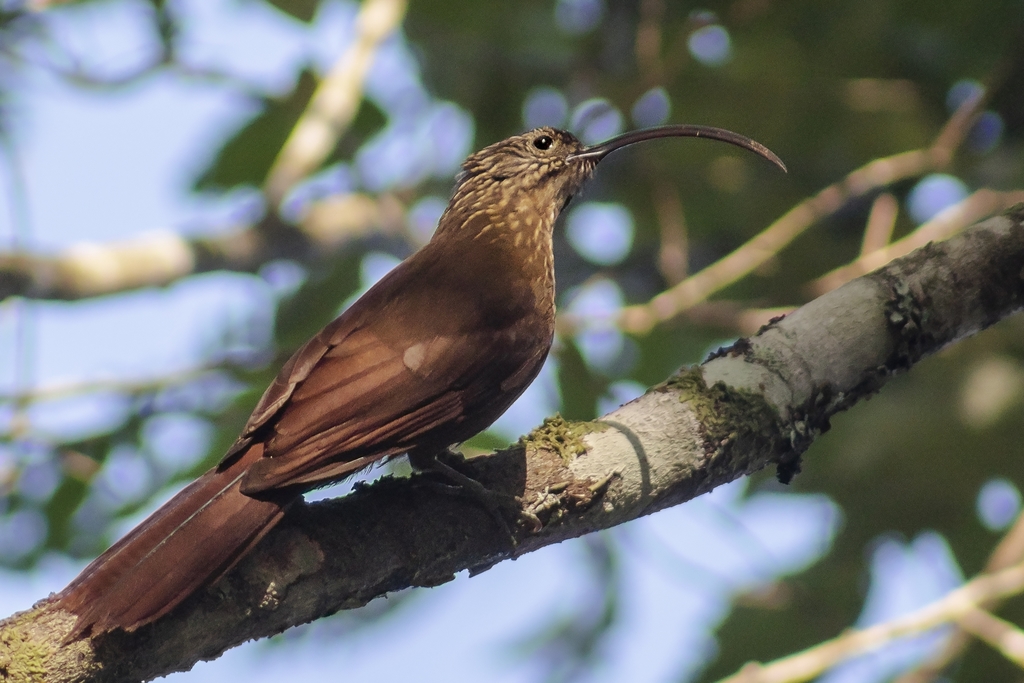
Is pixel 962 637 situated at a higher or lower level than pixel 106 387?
lower

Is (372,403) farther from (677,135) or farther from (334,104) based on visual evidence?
(334,104)

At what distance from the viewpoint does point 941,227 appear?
4.63m

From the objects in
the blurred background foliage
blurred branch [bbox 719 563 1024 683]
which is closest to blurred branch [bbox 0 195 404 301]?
the blurred background foliage

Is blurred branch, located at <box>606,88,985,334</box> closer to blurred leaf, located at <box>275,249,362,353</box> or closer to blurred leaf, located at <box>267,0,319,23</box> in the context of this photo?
blurred leaf, located at <box>275,249,362,353</box>

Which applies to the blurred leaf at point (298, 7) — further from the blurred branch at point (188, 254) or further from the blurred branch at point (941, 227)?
the blurred branch at point (941, 227)

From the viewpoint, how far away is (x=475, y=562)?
225 cm

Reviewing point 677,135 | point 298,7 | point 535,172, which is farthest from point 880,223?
point 298,7

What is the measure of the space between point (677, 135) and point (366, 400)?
146 cm

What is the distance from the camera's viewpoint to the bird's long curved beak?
304 cm

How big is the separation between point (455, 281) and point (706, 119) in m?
2.72

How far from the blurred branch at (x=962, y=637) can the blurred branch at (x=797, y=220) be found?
1.54m

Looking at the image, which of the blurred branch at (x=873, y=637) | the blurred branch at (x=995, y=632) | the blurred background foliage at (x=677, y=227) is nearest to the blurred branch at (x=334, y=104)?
the blurred background foliage at (x=677, y=227)

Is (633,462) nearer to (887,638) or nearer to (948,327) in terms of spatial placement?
(948,327)

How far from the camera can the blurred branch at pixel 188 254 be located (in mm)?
3902
